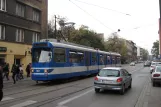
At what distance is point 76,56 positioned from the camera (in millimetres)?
23219

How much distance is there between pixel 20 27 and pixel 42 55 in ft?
45.6

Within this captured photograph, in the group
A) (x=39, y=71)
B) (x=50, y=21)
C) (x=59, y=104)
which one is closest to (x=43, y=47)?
(x=39, y=71)

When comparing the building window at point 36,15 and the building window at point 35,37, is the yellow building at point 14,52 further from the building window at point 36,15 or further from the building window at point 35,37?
the building window at point 36,15

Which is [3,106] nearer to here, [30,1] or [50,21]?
[30,1]

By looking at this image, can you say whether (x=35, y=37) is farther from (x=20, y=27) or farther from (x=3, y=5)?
(x=3, y=5)

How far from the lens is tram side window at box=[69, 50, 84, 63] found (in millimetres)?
21797

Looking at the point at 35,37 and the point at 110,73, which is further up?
the point at 35,37

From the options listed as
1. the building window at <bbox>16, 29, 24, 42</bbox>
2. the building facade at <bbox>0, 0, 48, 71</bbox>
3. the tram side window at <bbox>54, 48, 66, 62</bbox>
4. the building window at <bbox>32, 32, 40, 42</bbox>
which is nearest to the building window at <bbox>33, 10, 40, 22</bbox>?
the building facade at <bbox>0, 0, 48, 71</bbox>

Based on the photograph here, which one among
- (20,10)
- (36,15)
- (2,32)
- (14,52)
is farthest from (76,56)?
(36,15)

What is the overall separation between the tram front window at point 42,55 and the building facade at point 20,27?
27.3ft

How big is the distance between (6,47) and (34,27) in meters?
7.47

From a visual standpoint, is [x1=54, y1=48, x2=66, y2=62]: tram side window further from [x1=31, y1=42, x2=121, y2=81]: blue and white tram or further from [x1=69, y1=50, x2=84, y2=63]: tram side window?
[x1=69, y1=50, x2=84, y2=63]: tram side window

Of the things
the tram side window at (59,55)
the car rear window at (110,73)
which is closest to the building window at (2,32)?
the tram side window at (59,55)

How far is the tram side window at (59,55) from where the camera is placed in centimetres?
1912
